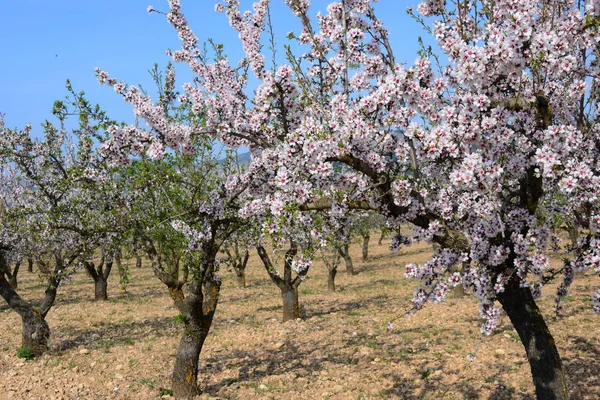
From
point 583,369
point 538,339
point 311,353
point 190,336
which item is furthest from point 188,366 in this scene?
point 583,369

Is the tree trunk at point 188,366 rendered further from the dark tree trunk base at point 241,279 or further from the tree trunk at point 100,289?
the dark tree trunk base at point 241,279

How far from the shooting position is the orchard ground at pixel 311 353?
10773 mm

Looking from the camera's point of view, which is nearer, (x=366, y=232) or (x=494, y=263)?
(x=494, y=263)

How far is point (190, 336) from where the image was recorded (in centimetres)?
1078

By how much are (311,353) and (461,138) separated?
389 inches

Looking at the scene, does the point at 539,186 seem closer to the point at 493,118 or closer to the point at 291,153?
the point at 493,118

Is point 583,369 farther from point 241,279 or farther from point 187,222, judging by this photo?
point 241,279

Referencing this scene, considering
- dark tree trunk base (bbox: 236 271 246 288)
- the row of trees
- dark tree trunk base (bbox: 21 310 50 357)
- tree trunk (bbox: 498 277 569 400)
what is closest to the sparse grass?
dark tree trunk base (bbox: 21 310 50 357)

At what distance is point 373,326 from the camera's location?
16.5 metres

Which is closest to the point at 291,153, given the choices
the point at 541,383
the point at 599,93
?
the point at 599,93

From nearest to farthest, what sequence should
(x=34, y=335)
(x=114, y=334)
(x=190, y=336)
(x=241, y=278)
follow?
(x=190, y=336) → (x=34, y=335) → (x=114, y=334) → (x=241, y=278)

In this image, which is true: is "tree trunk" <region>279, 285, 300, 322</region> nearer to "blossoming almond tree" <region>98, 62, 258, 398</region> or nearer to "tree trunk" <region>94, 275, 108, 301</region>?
"blossoming almond tree" <region>98, 62, 258, 398</region>

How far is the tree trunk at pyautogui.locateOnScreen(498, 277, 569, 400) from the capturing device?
23.4ft

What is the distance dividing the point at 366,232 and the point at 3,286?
87.9ft
